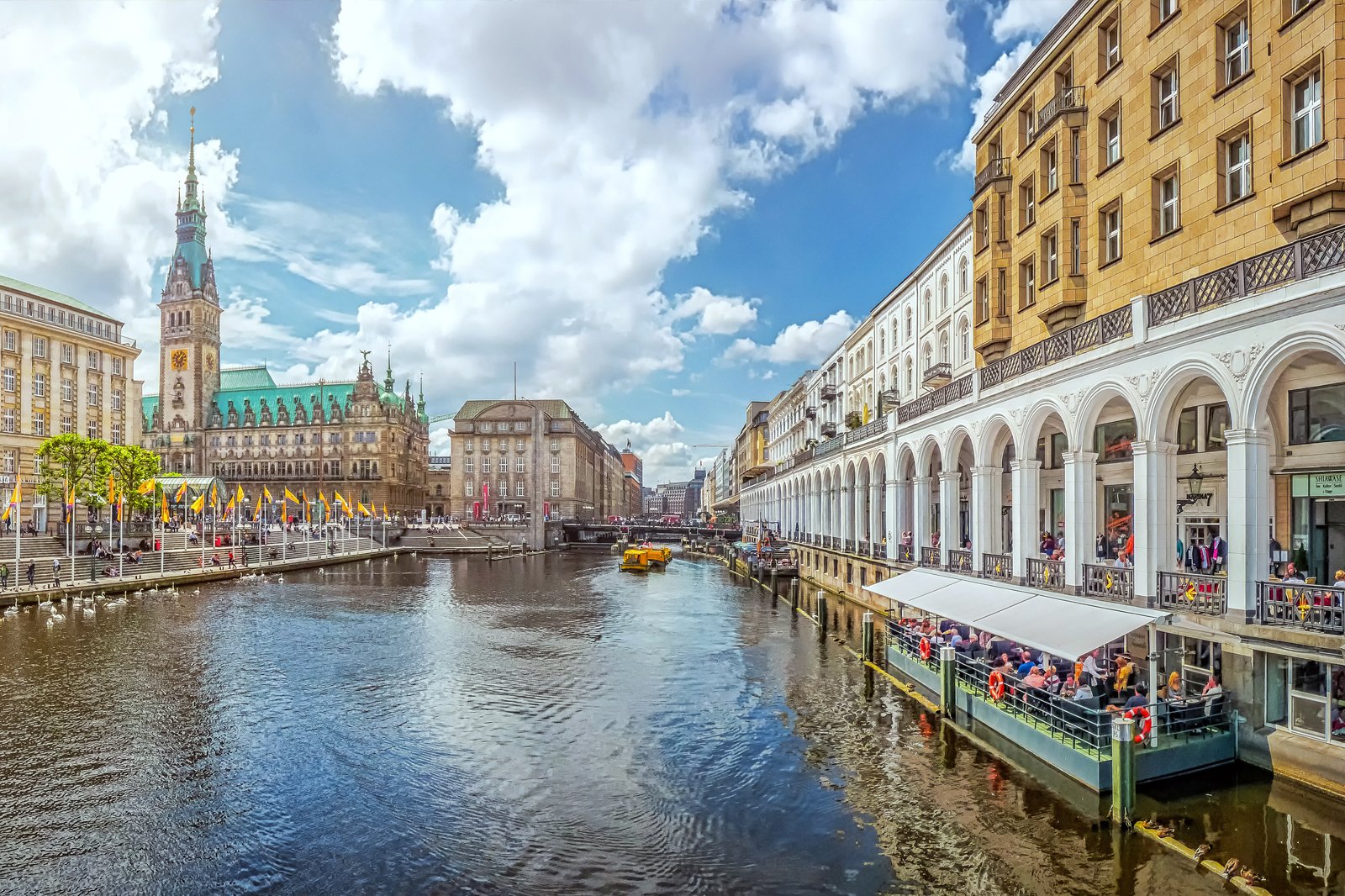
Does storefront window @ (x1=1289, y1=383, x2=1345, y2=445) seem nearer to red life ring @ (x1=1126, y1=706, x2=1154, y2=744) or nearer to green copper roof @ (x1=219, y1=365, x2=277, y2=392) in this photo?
red life ring @ (x1=1126, y1=706, x2=1154, y2=744)

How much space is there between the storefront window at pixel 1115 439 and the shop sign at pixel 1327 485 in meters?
6.51

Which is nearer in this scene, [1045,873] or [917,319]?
[1045,873]

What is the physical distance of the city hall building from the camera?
158m

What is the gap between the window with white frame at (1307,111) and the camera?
61.5 ft

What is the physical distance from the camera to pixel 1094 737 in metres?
17.2

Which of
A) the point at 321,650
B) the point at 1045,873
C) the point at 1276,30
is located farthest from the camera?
the point at 321,650

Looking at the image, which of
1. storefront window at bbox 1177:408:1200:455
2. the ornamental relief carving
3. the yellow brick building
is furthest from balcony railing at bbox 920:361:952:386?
the ornamental relief carving

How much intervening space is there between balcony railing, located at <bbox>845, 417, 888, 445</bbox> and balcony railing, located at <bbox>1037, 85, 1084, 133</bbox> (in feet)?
58.4

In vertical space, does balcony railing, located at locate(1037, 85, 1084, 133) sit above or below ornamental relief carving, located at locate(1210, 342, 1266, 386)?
above

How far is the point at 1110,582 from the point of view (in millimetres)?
21641

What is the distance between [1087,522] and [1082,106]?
48.0 feet

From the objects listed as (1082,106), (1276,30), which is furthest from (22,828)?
(1082,106)

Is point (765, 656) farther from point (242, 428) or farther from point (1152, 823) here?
point (242, 428)

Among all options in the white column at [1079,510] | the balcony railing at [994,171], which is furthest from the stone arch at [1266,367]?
the balcony railing at [994,171]
